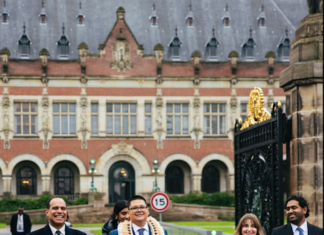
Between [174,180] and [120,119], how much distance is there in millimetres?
5341

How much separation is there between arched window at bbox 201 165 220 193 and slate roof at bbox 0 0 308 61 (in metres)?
7.09

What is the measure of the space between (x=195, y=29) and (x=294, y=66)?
4118 centimetres

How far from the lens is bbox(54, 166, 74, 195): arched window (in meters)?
47.8

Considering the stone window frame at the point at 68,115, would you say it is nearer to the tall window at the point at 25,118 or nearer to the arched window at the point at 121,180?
the tall window at the point at 25,118

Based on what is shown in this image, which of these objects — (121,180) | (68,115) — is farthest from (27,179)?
(121,180)

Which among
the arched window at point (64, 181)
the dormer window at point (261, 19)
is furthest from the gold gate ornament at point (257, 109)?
the dormer window at point (261, 19)

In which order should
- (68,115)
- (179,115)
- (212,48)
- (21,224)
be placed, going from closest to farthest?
1. (21,224)
2. (68,115)
3. (179,115)
4. (212,48)

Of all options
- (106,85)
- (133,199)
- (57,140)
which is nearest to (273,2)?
(106,85)

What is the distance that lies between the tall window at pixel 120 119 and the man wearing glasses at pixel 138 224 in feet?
133

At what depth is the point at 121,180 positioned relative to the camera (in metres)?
47.9

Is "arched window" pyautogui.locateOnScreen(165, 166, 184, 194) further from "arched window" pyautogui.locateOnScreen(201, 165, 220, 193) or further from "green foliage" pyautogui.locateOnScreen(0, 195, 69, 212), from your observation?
"green foliage" pyautogui.locateOnScreen(0, 195, 69, 212)

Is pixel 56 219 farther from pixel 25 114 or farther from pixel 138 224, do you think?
pixel 25 114

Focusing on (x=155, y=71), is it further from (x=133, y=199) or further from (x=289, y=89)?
(x=133, y=199)

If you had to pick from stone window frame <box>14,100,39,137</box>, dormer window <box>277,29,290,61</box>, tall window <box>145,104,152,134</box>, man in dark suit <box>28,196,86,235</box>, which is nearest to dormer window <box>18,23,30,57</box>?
stone window frame <box>14,100,39,137</box>
